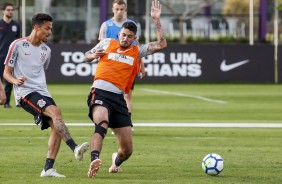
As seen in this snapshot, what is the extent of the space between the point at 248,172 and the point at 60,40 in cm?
2517

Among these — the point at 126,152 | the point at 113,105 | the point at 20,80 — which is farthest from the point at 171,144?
the point at 20,80

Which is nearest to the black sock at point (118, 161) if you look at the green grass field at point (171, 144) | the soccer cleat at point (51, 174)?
the green grass field at point (171, 144)

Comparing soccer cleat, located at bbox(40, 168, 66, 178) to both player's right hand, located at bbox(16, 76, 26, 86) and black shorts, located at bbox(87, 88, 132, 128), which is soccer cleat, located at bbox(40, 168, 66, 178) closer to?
black shorts, located at bbox(87, 88, 132, 128)

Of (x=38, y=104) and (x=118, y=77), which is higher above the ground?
(x=118, y=77)

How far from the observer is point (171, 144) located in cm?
1608

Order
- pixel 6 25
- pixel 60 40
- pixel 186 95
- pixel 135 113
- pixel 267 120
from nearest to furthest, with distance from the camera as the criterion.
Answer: pixel 267 120, pixel 135 113, pixel 6 25, pixel 186 95, pixel 60 40

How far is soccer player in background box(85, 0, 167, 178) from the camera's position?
39.9 ft

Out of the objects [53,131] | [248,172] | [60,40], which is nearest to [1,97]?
[53,131]

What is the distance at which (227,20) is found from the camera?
4166cm

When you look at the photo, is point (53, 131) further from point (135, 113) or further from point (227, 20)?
point (227, 20)

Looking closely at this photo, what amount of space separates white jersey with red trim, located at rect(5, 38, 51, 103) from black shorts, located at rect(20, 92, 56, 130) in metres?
0.08

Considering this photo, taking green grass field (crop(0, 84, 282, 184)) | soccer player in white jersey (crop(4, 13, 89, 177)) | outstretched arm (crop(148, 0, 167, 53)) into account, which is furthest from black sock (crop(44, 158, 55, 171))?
outstretched arm (crop(148, 0, 167, 53))

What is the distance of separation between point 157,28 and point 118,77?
0.78m

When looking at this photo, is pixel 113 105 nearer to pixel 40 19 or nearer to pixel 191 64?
pixel 40 19
